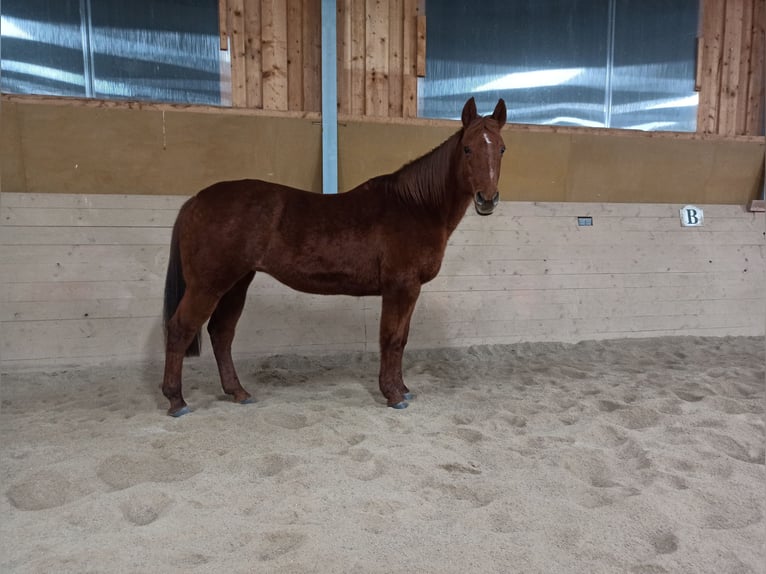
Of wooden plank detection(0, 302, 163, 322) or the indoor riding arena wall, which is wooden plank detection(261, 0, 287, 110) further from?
wooden plank detection(0, 302, 163, 322)

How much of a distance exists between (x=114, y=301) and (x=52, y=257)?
0.49 metres

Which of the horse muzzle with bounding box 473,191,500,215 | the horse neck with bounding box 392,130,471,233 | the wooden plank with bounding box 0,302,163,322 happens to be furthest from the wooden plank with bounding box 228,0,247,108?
the horse muzzle with bounding box 473,191,500,215

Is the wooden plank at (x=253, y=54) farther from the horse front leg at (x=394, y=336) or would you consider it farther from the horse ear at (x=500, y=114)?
the horse front leg at (x=394, y=336)

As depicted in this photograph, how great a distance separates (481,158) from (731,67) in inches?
156

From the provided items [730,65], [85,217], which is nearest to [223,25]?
[85,217]

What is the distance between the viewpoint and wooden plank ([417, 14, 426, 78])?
382 centimetres

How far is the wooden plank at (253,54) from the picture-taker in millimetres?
3557

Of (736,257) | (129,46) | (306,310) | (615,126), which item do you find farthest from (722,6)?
(129,46)

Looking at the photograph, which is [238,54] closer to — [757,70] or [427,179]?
[427,179]

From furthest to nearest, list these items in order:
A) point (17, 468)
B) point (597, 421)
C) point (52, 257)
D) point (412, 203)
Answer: point (52, 257), point (412, 203), point (597, 421), point (17, 468)

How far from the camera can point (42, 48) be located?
3.29 m

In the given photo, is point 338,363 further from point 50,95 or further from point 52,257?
point 50,95

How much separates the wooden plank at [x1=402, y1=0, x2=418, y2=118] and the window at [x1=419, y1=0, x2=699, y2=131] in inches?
3.8

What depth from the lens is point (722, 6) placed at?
4406 millimetres
